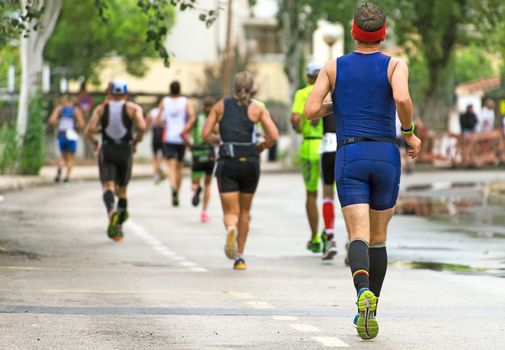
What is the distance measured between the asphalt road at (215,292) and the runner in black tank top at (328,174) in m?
0.23

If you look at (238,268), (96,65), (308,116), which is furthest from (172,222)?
(96,65)

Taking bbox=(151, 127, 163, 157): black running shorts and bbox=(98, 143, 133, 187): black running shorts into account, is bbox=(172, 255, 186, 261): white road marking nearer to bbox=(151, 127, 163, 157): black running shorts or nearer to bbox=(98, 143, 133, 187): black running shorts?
bbox=(98, 143, 133, 187): black running shorts

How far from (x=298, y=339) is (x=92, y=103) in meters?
33.7

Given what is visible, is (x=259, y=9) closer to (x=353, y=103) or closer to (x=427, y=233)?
(x=427, y=233)

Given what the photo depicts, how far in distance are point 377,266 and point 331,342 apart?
898mm

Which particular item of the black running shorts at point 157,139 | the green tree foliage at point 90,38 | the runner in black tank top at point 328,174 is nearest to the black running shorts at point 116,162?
the runner in black tank top at point 328,174

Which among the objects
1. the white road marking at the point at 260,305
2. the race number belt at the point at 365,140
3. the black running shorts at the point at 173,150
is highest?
the race number belt at the point at 365,140

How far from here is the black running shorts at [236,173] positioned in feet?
46.8

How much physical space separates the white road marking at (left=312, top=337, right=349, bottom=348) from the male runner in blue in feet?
1.71

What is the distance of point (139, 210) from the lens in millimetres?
24047

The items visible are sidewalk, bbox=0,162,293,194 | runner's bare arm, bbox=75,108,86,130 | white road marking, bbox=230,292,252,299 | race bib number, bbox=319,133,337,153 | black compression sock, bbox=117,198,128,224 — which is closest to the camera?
white road marking, bbox=230,292,252,299

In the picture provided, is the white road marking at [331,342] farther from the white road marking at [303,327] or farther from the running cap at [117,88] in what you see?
the running cap at [117,88]

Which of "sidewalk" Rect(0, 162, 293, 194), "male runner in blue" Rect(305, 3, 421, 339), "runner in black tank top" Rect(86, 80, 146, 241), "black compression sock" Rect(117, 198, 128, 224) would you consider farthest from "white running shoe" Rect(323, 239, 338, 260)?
"sidewalk" Rect(0, 162, 293, 194)

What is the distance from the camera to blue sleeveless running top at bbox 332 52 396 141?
30.9 ft
